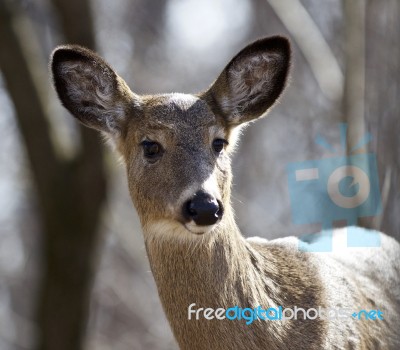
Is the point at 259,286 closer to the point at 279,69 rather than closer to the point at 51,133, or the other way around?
the point at 279,69

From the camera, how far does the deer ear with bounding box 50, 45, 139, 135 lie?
6066 mm

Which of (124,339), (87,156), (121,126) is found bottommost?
(124,339)

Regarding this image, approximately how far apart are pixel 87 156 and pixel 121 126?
588cm

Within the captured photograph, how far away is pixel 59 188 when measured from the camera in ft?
39.5

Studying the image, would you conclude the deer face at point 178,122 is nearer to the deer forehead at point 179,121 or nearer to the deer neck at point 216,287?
the deer forehead at point 179,121

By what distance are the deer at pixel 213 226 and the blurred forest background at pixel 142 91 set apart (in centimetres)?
62

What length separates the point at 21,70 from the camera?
1191 cm

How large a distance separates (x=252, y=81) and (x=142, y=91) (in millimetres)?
11584

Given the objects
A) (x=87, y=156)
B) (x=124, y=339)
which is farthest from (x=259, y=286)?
(x=124, y=339)

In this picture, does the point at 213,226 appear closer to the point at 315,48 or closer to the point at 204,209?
the point at 204,209

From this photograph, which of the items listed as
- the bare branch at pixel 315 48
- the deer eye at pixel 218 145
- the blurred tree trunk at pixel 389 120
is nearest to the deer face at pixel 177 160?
the deer eye at pixel 218 145

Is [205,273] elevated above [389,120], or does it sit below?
below

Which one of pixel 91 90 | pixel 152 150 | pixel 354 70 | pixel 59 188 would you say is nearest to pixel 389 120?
pixel 152 150

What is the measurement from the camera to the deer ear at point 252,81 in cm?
596
